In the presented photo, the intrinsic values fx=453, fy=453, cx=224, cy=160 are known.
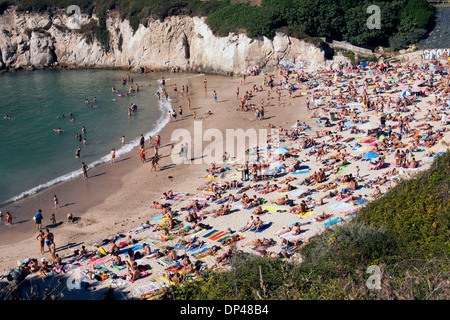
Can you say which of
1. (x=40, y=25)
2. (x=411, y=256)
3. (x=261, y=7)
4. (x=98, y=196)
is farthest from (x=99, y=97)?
(x=411, y=256)

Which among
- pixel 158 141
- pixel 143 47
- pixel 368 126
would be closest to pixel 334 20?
pixel 368 126

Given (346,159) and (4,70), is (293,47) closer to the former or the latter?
(346,159)

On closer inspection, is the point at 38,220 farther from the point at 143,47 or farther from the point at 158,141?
the point at 143,47

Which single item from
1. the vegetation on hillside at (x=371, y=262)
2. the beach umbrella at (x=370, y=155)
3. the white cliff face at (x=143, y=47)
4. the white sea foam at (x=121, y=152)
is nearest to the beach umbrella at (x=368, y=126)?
the beach umbrella at (x=370, y=155)
